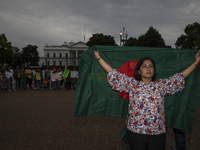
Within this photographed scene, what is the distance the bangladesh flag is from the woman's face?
2.56ft

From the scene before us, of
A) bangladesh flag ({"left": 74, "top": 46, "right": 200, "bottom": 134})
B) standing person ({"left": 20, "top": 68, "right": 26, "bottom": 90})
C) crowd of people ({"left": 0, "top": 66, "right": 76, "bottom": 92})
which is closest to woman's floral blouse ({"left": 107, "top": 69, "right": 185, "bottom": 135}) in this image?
bangladesh flag ({"left": 74, "top": 46, "right": 200, "bottom": 134})

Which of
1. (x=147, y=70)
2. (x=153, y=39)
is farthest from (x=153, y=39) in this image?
(x=147, y=70)

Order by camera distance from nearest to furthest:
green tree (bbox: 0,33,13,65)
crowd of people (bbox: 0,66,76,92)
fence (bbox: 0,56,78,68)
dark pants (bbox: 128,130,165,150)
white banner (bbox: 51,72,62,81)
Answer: dark pants (bbox: 128,130,165,150) < crowd of people (bbox: 0,66,76,92) < white banner (bbox: 51,72,62,81) < fence (bbox: 0,56,78,68) < green tree (bbox: 0,33,13,65)

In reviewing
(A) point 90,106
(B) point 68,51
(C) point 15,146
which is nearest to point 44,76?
(C) point 15,146

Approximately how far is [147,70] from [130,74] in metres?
0.88

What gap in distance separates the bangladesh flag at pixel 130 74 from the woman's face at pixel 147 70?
780mm

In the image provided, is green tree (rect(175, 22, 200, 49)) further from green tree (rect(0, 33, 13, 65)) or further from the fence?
green tree (rect(0, 33, 13, 65))

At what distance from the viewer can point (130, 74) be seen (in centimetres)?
287

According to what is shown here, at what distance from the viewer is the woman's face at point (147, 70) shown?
1985 millimetres

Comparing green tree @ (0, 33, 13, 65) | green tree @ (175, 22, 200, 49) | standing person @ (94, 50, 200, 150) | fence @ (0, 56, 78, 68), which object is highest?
green tree @ (175, 22, 200, 49)

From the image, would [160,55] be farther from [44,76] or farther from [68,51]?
[68,51]

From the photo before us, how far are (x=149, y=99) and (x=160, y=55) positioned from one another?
1251 millimetres

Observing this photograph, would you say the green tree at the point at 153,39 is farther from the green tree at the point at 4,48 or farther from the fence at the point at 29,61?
the green tree at the point at 4,48

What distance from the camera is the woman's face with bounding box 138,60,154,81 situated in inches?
78.2
